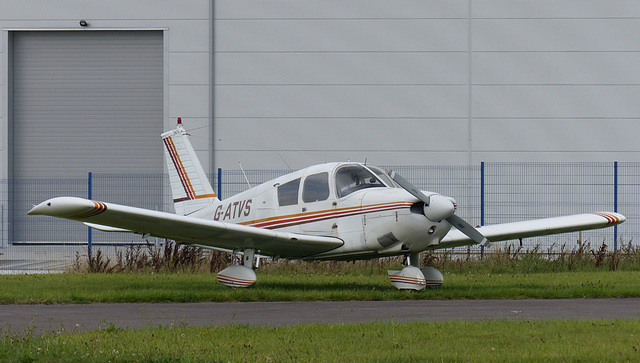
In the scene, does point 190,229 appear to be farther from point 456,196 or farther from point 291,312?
point 456,196

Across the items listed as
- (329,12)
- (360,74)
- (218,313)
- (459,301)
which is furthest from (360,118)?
(218,313)

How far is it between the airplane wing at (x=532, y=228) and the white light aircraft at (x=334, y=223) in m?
0.02

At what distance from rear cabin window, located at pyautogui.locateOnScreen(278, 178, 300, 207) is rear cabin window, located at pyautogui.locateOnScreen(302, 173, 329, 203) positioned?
19 centimetres

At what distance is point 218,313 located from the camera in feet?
32.9

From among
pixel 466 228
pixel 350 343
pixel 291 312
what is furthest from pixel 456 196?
pixel 350 343

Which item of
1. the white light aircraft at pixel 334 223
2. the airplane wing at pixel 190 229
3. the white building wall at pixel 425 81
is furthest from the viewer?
the white building wall at pixel 425 81

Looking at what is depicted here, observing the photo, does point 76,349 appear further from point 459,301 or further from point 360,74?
point 360,74

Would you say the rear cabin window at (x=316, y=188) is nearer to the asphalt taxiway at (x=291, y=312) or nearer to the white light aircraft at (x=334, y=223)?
the white light aircraft at (x=334, y=223)

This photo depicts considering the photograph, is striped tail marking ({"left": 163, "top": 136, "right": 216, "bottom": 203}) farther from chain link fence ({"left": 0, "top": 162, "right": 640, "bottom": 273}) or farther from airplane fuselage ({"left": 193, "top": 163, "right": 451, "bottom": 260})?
chain link fence ({"left": 0, "top": 162, "right": 640, "bottom": 273})

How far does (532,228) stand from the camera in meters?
14.0

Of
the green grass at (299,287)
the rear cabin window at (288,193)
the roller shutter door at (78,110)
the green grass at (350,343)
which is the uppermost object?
the roller shutter door at (78,110)

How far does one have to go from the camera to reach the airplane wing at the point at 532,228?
1373cm

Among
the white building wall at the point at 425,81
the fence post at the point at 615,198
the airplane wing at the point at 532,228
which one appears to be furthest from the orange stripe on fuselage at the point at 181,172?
the fence post at the point at 615,198

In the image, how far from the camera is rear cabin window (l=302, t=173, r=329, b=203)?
12.9m
